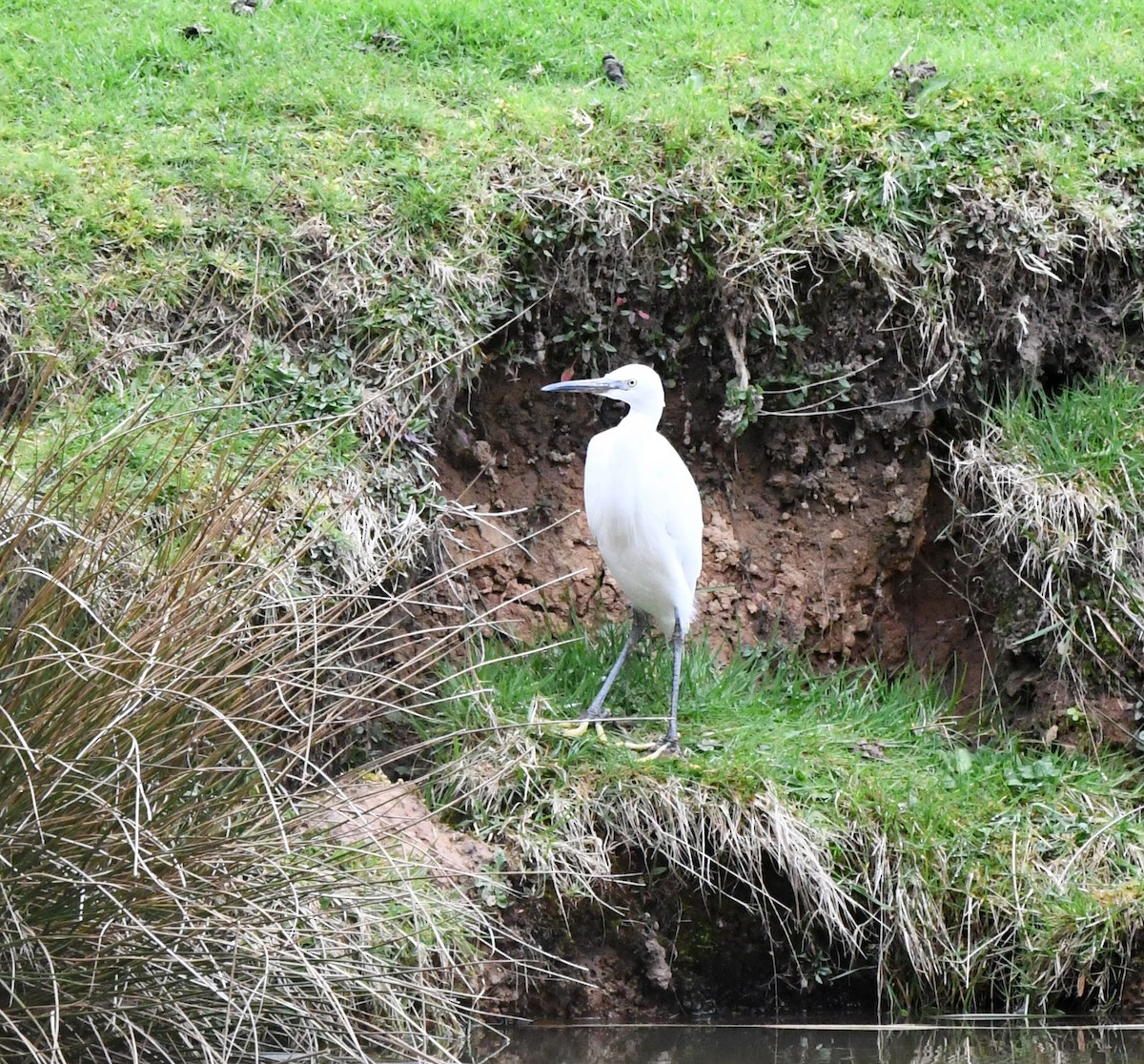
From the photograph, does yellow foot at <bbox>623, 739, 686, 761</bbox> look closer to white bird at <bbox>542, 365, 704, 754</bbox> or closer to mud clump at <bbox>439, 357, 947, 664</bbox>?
white bird at <bbox>542, 365, 704, 754</bbox>

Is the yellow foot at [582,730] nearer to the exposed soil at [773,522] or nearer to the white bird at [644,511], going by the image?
the white bird at [644,511]

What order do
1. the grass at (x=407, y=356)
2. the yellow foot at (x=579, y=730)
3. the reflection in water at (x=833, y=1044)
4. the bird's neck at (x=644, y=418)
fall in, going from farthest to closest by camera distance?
the bird's neck at (x=644, y=418), the yellow foot at (x=579, y=730), the reflection in water at (x=833, y=1044), the grass at (x=407, y=356)

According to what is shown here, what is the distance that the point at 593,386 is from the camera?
464 cm

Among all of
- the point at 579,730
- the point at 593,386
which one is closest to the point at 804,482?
the point at 593,386

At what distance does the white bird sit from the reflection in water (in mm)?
968

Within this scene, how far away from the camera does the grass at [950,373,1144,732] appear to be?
492 cm

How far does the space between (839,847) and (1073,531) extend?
1.55 m

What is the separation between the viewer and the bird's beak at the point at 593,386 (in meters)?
4.58

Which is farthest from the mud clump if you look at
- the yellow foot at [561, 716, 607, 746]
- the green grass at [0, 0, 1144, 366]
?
the yellow foot at [561, 716, 607, 746]

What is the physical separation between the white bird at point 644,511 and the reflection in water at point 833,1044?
968 mm

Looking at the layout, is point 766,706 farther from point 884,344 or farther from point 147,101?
point 147,101

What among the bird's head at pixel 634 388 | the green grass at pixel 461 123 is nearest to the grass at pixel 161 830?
the bird's head at pixel 634 388

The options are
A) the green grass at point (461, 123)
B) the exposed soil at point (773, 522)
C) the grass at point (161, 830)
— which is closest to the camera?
the grass at point (161, 830)

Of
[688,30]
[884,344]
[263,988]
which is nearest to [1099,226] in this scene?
[884,344]
